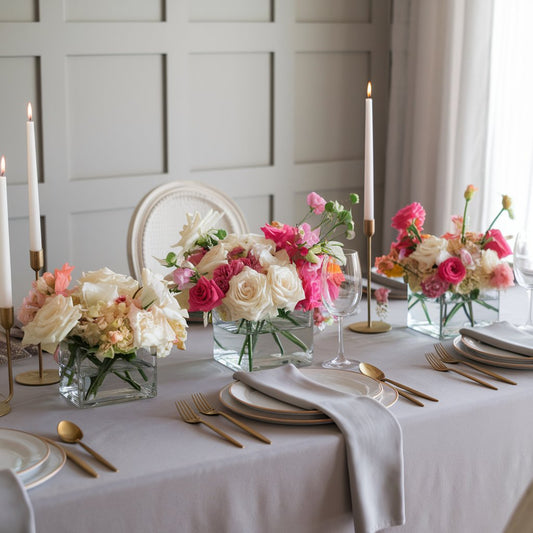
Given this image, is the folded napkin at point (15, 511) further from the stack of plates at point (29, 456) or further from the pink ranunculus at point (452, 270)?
the pink ranunculus at point (452, 270)

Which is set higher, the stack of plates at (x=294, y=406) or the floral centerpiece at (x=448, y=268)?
the floral centerpiece at (x=448, y=268)

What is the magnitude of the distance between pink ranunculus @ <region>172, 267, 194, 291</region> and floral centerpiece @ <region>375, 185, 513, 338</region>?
47 cm

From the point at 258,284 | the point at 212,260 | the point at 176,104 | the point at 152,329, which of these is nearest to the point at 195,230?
the point at 212,260

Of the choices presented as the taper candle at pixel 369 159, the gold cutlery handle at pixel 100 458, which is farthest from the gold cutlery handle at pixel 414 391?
the gold cutlery handle at pixel 100 458

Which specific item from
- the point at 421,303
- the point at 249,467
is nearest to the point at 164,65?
the point at 421,303

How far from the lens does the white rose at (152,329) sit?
4.31 ft

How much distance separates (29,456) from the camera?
1.16m

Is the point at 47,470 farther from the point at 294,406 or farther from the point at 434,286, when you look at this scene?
the point at 434,286

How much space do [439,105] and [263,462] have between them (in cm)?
264

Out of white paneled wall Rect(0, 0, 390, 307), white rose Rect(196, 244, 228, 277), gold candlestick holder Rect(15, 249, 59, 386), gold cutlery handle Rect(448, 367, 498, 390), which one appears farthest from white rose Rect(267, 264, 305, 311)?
white paneled wall Rect(0, 0, 390, 307)

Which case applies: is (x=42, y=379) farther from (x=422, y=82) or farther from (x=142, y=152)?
(x=422, y=82)

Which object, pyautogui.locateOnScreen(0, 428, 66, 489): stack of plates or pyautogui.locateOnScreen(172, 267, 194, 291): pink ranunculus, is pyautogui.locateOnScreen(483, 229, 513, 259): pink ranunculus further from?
pyautogui.locateOnScreen(0, 428, 66, 489): stack of plates

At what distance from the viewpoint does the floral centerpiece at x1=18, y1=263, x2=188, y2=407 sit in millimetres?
1314

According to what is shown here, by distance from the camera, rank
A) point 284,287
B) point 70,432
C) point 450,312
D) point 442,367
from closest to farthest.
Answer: point 70,432 < point 284,287 < point 442,367 < point 450,312
